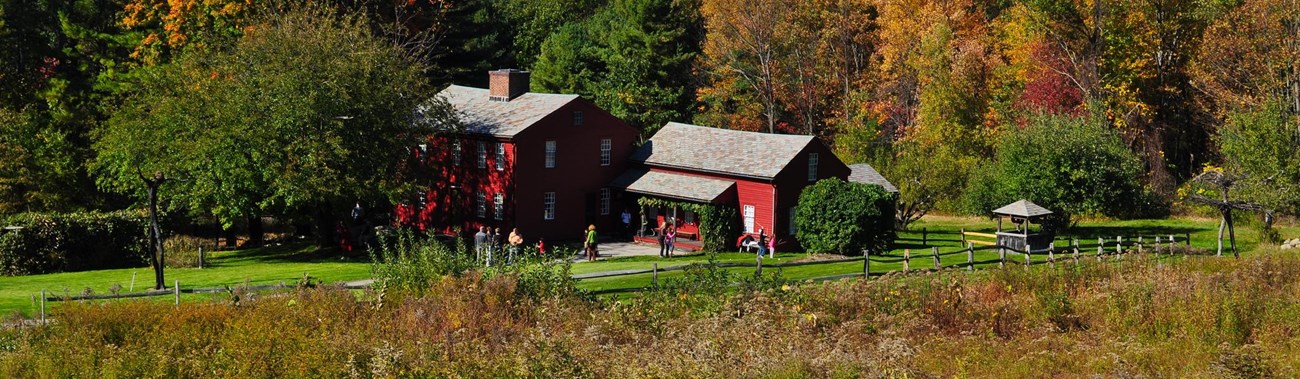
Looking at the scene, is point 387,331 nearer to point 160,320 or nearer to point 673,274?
point 160,320

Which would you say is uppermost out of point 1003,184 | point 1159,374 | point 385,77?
point 385,77

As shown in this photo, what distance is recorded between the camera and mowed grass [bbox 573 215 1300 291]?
126 ft

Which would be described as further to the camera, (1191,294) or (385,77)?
(385,77)

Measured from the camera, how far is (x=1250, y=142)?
49.0 meters

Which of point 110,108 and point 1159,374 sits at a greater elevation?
point 110,108

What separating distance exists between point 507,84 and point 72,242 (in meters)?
16.3

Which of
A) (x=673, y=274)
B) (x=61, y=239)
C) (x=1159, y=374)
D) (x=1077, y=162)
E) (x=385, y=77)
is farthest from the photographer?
(x=1077, y=162)

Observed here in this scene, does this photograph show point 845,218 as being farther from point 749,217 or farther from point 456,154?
point 456,154

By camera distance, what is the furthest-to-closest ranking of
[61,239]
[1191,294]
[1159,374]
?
[61,239] < [1191,294] < [1159,374]

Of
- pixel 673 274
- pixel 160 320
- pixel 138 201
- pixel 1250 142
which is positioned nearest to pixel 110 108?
pixel 138 201

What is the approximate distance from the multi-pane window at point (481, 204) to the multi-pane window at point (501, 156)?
1.23 m

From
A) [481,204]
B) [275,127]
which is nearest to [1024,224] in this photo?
[481,204]

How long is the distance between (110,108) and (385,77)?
12010mm

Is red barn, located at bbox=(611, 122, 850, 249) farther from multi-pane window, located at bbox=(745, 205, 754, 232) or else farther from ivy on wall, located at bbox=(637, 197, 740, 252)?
ivy on wall, located at bbox=(637, 197, 740, 252)
